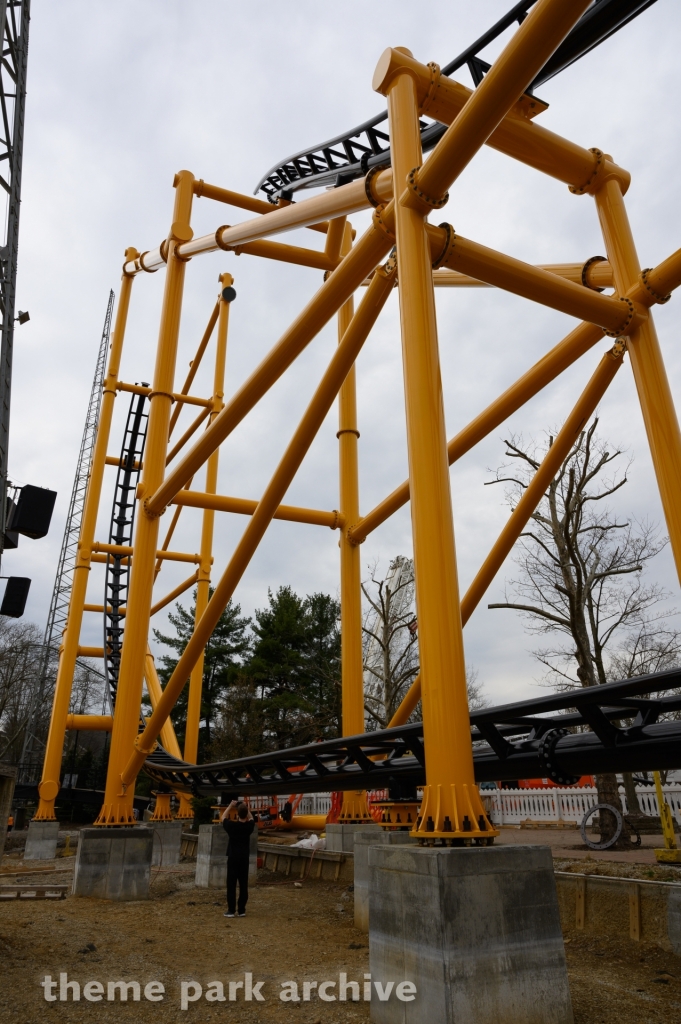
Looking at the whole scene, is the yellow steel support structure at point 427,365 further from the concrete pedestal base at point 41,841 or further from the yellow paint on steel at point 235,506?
the concrete pedestal base at point 41,841

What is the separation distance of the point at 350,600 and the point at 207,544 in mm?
8135

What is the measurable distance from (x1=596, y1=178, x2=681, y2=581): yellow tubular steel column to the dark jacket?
6.62 meters

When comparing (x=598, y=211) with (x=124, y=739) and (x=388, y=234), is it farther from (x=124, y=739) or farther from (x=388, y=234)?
Result: (x=124, y=739)

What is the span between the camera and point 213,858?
38.9 ft

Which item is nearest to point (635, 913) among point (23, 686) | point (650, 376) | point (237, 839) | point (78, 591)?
point (237, 839)

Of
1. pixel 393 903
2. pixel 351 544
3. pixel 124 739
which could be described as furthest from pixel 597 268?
pixel 124 739

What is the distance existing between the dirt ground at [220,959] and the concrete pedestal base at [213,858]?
1.34 metres

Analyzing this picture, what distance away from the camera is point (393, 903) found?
158 inches

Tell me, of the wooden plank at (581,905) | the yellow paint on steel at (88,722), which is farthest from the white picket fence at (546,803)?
the wooden plank at (581,905)

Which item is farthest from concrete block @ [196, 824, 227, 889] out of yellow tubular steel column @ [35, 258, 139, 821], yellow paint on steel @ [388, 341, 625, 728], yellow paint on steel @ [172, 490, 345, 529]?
yellow paint on steel @ [388, 341, 625, 728]

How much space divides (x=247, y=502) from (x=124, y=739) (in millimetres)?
4292

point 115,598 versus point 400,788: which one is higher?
point 115,598

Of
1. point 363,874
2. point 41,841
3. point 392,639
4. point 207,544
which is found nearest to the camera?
point 363,874

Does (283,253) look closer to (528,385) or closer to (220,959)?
(528,385)
